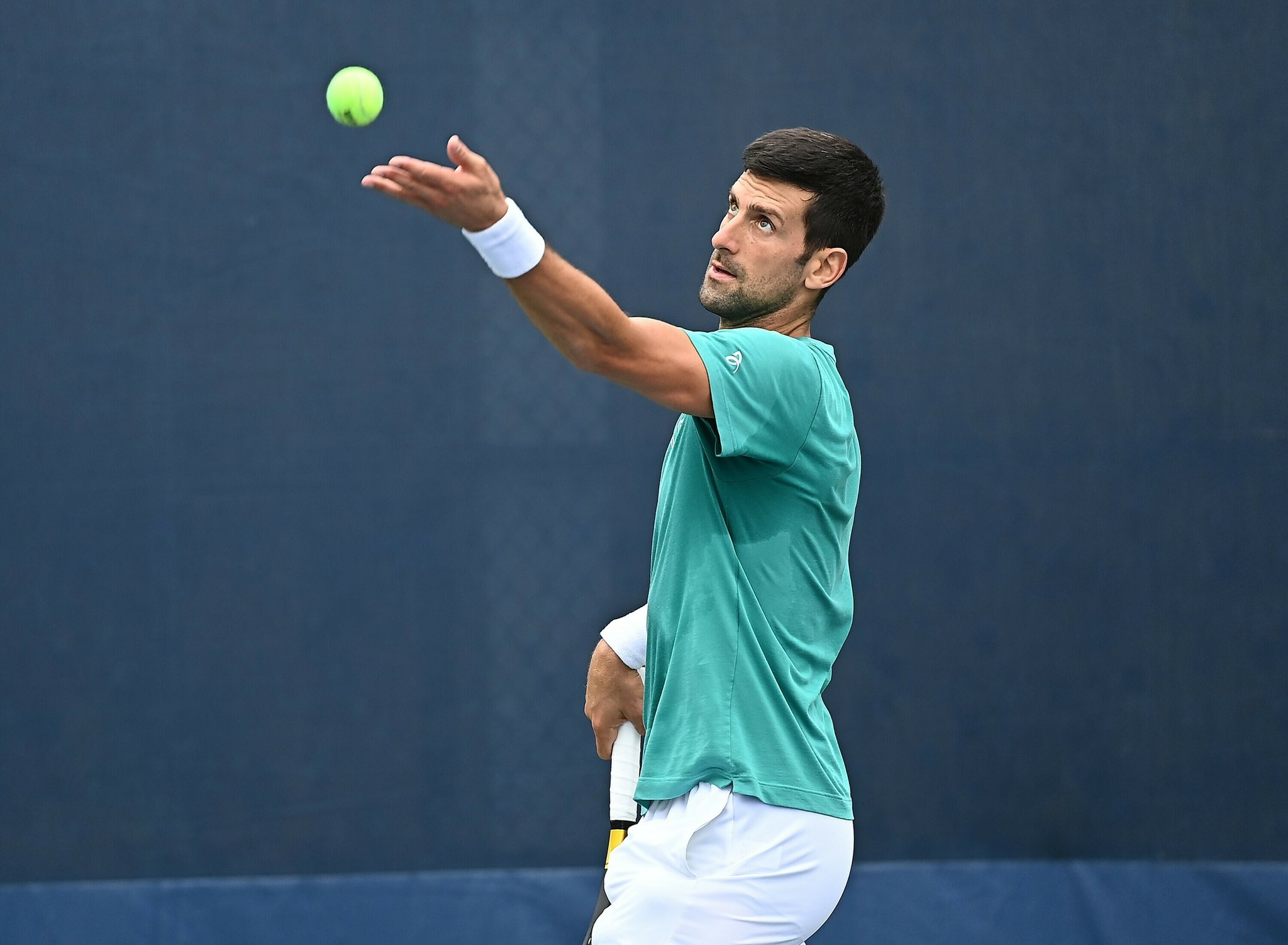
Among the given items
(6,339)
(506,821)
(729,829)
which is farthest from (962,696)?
(6,339)

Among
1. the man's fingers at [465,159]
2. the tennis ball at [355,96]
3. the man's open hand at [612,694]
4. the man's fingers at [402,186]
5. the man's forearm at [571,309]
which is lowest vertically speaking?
the man's open hand at [612,694]

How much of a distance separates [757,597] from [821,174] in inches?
24.7

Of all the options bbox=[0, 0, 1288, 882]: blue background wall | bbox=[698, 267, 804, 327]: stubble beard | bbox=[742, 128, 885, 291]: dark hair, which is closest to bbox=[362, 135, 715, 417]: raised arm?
bbox=[698, 267, 804, 327]: stubble beard

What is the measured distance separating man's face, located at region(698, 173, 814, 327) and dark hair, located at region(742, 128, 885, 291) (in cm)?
1

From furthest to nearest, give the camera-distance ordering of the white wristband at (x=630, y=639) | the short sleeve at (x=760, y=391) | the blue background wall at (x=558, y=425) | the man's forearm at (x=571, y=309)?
the blue background wall at (x=558, y=425) → the white wristband at (x=630, y=639) → the short sleeve at (x=760, y=391) → the man's forearm at (x=571, y=309)

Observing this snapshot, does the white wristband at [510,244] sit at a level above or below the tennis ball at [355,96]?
below

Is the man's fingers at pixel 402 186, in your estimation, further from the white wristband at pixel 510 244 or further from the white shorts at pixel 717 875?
the white shorts at pixel 717 875

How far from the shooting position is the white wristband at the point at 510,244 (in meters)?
1.55

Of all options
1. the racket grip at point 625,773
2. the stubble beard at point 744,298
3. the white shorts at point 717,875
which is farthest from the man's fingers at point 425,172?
the racket grip at point 625,773

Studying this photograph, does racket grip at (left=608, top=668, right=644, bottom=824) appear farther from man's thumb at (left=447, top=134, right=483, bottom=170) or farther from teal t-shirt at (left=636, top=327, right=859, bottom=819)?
man's thumb at (left=447, top=134, right=483, bottom=170)

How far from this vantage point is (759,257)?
79.2 inches

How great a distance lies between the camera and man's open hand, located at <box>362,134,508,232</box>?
1481 mm

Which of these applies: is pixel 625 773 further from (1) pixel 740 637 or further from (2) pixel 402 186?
(2) pixel 402 186

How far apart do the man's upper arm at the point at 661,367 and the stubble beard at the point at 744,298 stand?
0.31 m
